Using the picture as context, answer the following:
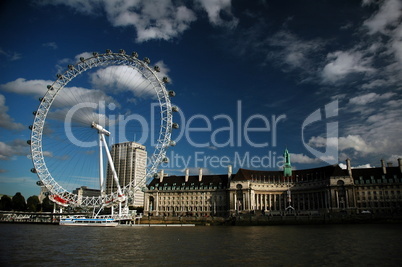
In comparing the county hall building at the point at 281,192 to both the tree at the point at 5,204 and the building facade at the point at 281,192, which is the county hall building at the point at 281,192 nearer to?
the building facade at the point at 281,192

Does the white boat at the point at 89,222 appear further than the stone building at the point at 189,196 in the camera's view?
No

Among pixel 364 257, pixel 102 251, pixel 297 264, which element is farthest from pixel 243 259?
pixel 102 251

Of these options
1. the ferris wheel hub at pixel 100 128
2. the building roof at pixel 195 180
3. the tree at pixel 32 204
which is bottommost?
the tree at pixel 32 204

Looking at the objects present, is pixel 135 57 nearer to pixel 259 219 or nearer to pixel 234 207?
pixel 259 219

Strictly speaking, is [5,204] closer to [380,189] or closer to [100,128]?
[100,128]

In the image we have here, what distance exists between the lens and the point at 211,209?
5354 inches

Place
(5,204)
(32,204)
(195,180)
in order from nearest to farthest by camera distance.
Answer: (5,204) → (195,180) → (32,204)

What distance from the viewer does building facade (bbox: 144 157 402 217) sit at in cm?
11269

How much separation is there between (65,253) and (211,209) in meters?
109

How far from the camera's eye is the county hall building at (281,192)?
4439 inches

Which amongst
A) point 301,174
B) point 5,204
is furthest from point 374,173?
point 5,204

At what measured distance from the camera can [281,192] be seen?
136 metres

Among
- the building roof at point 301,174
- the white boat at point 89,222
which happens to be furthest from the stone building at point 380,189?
the white boat at point 89,222

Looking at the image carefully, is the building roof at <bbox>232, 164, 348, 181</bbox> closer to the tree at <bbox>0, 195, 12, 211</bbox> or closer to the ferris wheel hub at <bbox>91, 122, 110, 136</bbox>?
the ferris wheel hub at <bbox>91, 122, 110, 136</bbox>
